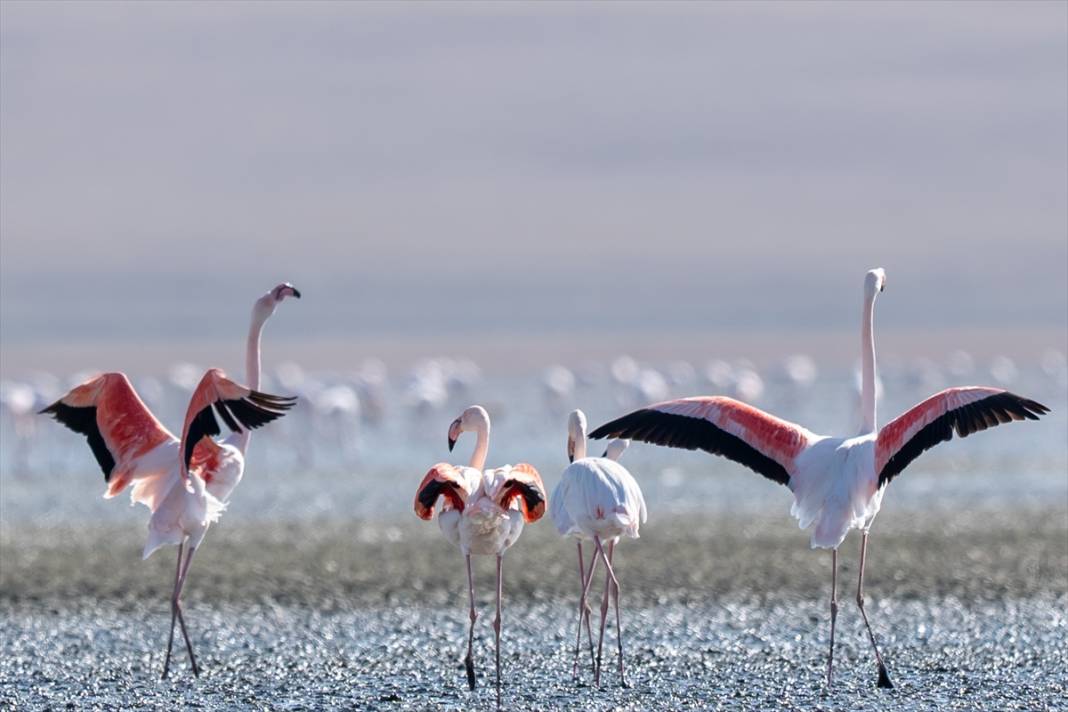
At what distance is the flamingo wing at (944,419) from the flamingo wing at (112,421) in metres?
3.97

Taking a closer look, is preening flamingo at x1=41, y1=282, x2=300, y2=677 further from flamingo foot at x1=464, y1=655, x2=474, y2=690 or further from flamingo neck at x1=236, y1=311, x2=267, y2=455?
flamingo foot at x1=464, y1=655, x2=474, y2=690

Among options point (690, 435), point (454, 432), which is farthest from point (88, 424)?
point (690, 435)

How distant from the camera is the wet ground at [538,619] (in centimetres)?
890

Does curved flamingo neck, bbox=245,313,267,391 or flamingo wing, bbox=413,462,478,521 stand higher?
curved flamingo neck, bbox=245,313,267,391

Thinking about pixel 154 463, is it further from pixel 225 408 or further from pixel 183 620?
pixel 225 408

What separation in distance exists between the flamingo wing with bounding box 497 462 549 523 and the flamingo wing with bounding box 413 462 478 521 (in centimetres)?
21

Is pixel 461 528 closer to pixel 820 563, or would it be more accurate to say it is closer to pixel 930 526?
pixel 820 563

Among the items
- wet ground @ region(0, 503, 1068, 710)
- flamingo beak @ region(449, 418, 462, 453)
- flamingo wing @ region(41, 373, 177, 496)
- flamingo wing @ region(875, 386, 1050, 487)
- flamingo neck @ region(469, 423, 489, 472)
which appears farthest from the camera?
flamingo wing @ region(41, 373, 177, 496)

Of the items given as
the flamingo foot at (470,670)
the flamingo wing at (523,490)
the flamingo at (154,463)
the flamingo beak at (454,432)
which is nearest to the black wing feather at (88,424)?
the flamingo at (154,463)

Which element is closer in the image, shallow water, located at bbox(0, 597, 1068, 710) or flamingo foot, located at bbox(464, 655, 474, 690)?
shallow water, located at bbox(0, 597, 1068, 710)

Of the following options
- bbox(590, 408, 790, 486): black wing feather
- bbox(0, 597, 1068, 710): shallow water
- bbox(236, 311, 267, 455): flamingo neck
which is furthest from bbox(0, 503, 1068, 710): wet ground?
bbox(236, 311, 267, 455): flamingo neck

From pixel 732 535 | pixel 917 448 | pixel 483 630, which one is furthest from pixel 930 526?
pixel 917 448

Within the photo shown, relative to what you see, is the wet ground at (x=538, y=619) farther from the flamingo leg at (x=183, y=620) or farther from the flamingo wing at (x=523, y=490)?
the flamingo wing at (x=523, y=490)

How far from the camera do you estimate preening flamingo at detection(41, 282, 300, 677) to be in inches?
382
